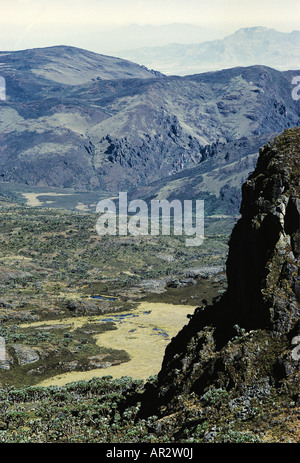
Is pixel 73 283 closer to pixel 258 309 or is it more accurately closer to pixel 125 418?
pixel 125 418

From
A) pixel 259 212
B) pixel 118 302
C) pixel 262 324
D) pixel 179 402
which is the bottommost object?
pixel 118 302

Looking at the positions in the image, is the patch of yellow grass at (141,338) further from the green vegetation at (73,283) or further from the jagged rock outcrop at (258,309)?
the jagged rock outcrop at (258,309)

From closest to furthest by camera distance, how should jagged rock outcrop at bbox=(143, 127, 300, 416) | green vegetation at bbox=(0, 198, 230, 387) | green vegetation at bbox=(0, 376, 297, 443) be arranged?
green vegetation at bbox=(0, 376, 297, 443) → jagged rock outcrop at bbox=(143, 127, 300, 416) → green vegetation at bbox=(0, 198, 230, 387)

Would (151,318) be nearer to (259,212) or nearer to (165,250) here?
(259,212)

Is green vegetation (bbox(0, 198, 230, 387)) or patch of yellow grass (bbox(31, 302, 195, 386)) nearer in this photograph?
patch of yellow grass (bbox(31, 302, 195, 386))

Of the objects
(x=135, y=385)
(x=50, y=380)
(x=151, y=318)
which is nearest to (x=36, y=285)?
(x=151, y=318)

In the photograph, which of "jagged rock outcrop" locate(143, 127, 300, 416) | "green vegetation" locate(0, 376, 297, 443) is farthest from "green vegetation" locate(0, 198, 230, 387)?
"jagged rock outcrop" locate(143, 127, 300, 416)

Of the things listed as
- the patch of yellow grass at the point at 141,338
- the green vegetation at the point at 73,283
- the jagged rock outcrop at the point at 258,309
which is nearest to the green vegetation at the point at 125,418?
the jagged rock outcrop at the point at 258,309

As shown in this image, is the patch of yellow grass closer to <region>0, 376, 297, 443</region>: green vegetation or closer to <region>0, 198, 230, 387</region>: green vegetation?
<region>0, 198, 230, 387</region>: green vegetation
